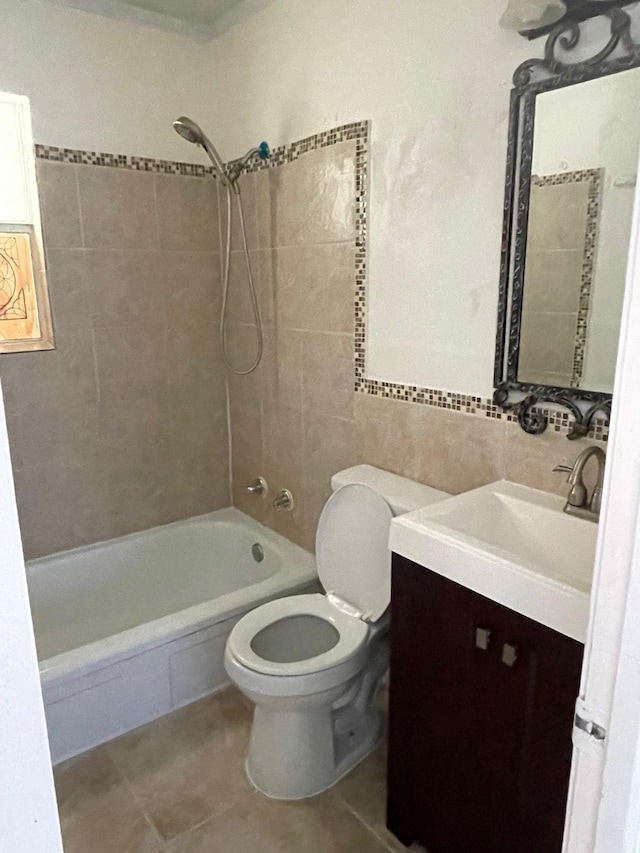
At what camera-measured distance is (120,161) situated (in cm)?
238

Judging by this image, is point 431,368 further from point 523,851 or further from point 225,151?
point 225,151

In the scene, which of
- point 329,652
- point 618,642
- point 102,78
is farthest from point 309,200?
point 618,642

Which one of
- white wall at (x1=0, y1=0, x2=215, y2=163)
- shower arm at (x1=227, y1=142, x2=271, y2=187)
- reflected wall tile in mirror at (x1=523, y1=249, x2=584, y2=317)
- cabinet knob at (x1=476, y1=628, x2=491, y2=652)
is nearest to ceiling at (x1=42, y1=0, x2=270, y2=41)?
white wall at (x1=0, y1=0, x2=215, y2=163)

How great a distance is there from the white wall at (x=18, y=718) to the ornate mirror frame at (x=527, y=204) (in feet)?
4.30

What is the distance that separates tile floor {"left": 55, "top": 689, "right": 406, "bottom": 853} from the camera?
1.63 meters

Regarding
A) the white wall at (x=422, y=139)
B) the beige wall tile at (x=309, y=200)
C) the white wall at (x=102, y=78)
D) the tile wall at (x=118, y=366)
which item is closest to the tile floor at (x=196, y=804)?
the tile wall at (x=118, y=366)

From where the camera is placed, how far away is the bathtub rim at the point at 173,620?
74.0 inches

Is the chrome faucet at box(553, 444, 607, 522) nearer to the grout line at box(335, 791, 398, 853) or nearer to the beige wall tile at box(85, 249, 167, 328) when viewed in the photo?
the grout line at box(335, 791, 398, 853)

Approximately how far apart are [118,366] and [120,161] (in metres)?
0.81

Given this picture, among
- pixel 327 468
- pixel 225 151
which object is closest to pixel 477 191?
pixel 327 468

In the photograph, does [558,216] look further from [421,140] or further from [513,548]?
[513,548]

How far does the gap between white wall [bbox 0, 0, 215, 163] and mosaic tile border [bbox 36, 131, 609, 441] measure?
44 mm

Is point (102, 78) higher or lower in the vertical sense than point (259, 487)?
higher

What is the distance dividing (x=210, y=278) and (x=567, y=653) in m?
2.15
